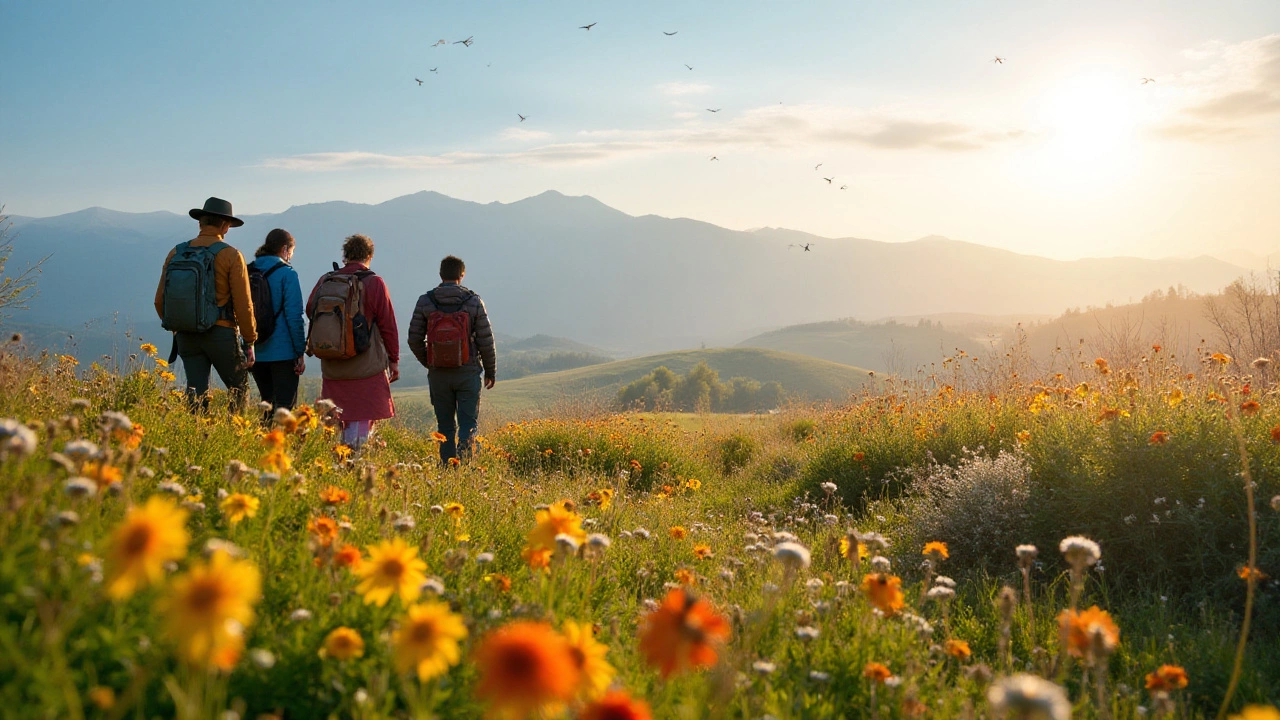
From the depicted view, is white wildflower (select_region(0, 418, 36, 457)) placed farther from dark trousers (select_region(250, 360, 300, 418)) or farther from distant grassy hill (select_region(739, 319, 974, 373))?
distant grassy hill (select_region(739, 319, 974, 373))

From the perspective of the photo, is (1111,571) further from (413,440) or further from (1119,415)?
(413,440)

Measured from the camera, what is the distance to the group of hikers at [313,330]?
6230 mm

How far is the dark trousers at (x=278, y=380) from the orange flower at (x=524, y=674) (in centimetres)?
631

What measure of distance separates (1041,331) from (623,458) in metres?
94.1

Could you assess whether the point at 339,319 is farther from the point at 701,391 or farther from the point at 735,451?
the point at 701,391

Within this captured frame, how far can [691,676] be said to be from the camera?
106 inches

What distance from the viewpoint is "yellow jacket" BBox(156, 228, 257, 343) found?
6258mm

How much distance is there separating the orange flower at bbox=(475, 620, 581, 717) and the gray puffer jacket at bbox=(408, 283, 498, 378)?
6409 mm

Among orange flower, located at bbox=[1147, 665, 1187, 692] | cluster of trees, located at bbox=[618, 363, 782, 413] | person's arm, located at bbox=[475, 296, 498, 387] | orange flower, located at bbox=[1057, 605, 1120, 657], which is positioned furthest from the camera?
cluster of trees, located at bbox=[618, 363, 782, 413]

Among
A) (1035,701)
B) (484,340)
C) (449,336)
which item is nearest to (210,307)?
(449,336)

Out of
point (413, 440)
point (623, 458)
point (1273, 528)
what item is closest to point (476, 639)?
point (1273, 528)

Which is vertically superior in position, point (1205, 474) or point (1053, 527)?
point (1205, 474)

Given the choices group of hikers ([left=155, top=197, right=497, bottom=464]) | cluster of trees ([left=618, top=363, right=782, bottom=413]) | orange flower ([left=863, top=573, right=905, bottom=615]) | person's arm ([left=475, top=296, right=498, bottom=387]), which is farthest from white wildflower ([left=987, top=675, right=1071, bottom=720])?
cluster of trees ([left=618, top=363, right=782, bottom=413])

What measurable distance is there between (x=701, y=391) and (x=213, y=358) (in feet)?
216
